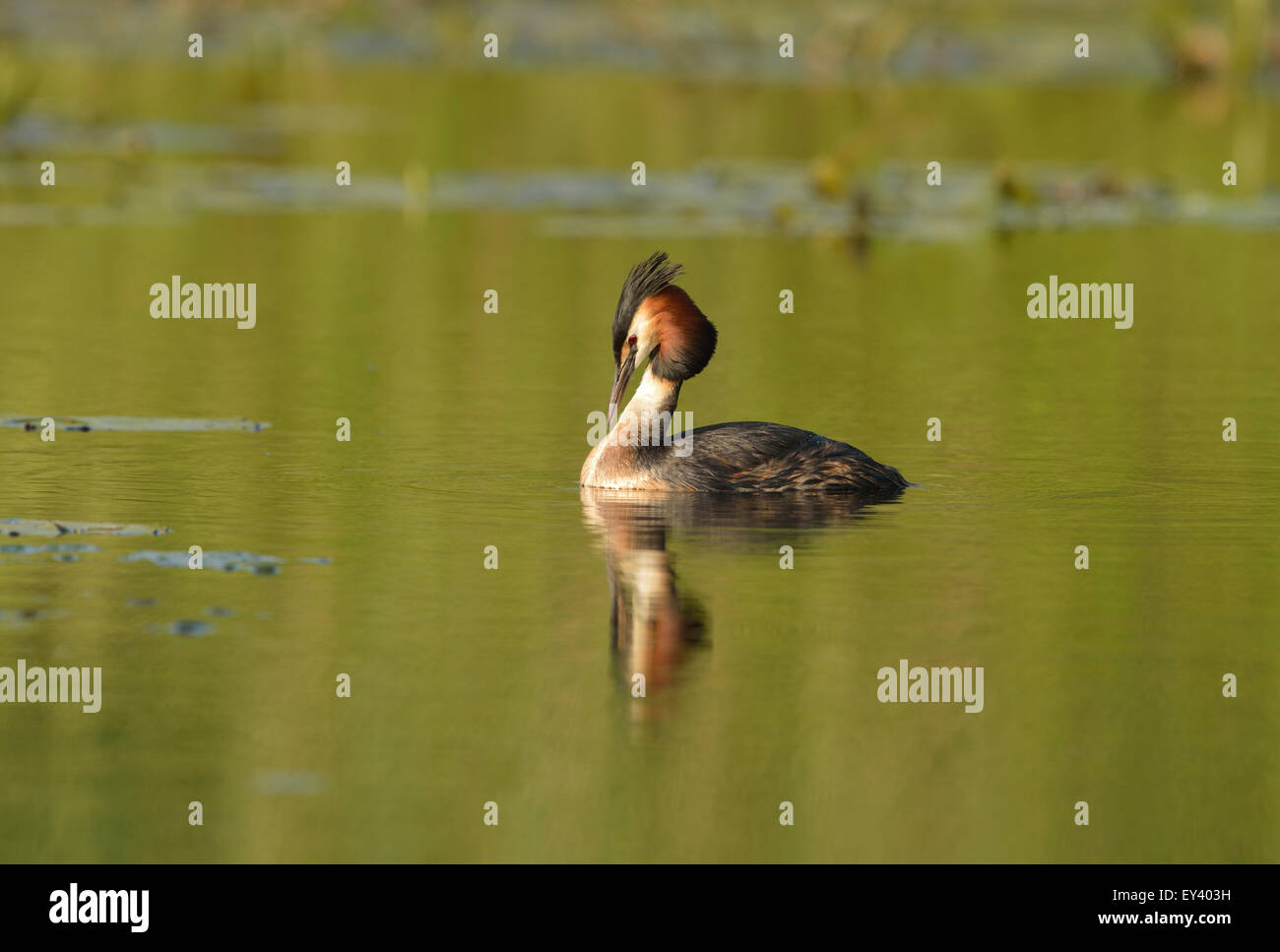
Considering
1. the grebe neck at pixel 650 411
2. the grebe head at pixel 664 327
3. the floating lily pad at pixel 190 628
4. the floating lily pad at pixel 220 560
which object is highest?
the grebe head at pixel 664 327

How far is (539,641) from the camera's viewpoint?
11.6 metres

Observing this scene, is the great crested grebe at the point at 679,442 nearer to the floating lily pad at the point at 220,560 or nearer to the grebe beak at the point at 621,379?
the grebe beak at the point at 621,379

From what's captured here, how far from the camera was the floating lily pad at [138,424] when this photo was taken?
1708 centimetres

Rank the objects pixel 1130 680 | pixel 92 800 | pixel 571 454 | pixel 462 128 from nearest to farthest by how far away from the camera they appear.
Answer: pixel 92 800, pixel 1130 680, pixel 571 454, pixel 462 128

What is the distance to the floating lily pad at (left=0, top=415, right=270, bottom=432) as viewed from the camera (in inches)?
672

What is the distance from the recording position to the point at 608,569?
42.8ft

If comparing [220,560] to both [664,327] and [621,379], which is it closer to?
[621,379]

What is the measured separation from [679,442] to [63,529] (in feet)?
12.1

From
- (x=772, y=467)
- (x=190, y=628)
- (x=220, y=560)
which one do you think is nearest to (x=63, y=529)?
(x=220, y=560)

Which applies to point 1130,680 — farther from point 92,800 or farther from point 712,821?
point 92,800

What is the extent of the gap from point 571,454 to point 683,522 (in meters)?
2.34

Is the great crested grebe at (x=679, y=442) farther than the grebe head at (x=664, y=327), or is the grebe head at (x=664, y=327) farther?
the grebe head at (x=664, y=327)

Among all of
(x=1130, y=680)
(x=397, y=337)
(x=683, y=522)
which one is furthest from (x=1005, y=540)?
(x=397, y=337)

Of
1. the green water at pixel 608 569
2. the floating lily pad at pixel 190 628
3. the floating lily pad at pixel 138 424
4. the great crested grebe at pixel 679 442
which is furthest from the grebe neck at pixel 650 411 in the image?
the floating lily pad at pixel 190 628
